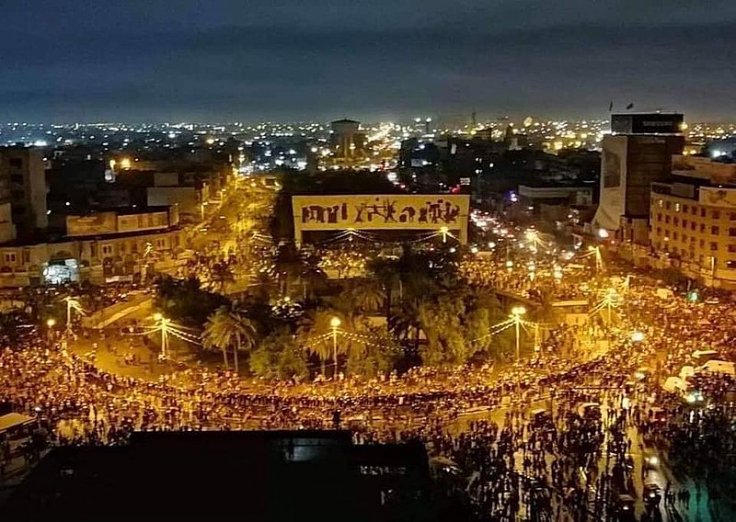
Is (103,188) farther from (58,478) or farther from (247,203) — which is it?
(58,478)

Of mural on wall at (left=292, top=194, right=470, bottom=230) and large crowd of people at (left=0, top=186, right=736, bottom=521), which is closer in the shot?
large crowd of people at (left=0, top=186, right=736, bottom=521)

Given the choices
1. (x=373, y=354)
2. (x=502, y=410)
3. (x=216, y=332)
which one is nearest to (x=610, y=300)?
(x=373, y=354)

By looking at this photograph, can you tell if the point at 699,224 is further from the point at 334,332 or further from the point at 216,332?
the point at 216,332

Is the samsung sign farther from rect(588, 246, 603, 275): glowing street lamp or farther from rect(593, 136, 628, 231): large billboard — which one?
rect(588, 246, 603, 275): glowing street lamp

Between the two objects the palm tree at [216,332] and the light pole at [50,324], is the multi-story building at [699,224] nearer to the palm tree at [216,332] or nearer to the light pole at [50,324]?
the palm tree at [216,332]

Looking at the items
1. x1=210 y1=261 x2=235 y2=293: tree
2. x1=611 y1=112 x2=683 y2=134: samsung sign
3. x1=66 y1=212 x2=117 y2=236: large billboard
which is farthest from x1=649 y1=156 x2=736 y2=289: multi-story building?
x1=66 y1=212 x2=117 y2=236: large billboard

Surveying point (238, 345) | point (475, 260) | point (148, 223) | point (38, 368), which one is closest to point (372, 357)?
point (238, 345)
